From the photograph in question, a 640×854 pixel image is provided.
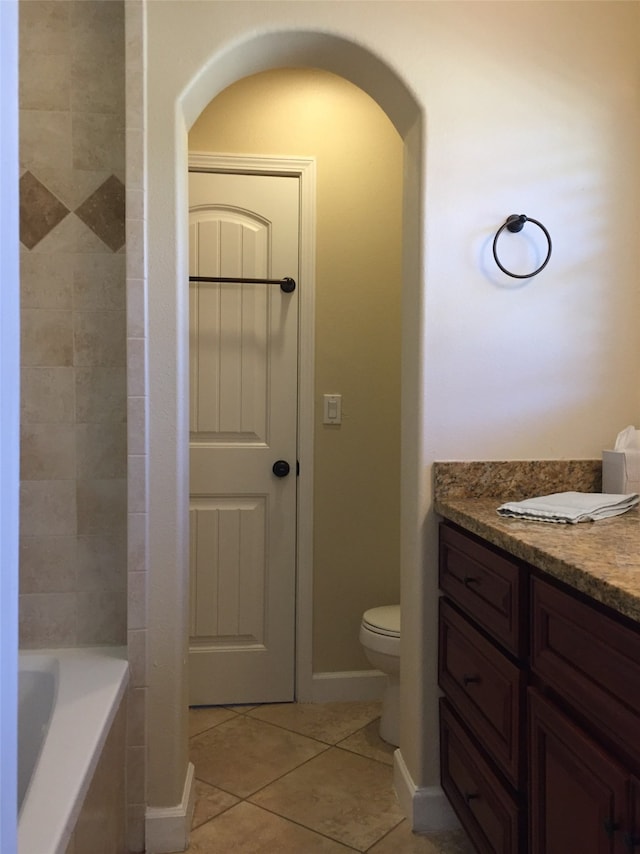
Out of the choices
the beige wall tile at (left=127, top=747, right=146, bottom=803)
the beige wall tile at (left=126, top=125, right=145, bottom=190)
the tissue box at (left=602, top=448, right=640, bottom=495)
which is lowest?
the beige wall tile at (left=127, top=747, right=146, bottom=803)

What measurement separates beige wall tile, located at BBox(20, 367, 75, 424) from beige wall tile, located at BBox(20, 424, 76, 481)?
0.07ft

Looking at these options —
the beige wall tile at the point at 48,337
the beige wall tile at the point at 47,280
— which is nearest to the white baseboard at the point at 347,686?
the beige wall tile at the point at 48,337

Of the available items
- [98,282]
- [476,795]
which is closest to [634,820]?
[476,795]

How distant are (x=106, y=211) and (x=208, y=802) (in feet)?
5.73

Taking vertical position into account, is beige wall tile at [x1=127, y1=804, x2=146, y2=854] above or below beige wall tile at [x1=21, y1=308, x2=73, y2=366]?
below

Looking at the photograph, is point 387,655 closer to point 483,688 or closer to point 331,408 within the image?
point 483,688

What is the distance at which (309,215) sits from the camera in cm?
262

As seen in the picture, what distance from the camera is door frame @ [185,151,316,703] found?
260cm

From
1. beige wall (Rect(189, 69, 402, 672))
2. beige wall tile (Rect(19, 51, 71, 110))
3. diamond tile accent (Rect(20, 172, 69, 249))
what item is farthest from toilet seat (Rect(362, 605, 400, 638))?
beige wall tile (Rect(19, 51, 71, 110))

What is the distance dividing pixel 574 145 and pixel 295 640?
2023 mm

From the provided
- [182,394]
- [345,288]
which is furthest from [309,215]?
[182,394]

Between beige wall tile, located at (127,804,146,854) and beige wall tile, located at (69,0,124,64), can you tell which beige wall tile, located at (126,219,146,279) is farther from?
beige wall tile, located at (127,804,146,854)

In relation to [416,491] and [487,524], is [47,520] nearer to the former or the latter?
[416,491]

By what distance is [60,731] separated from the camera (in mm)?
1318
